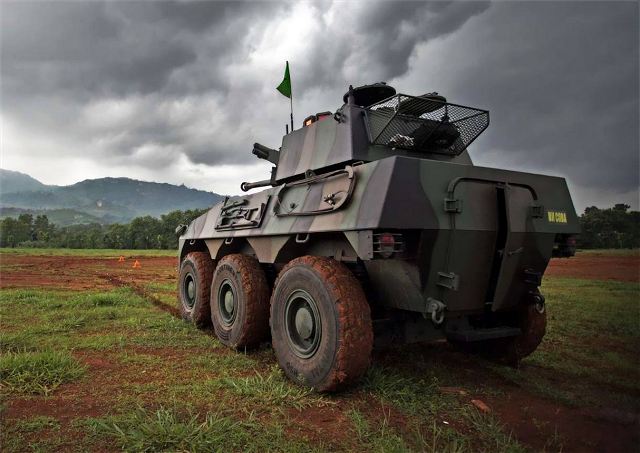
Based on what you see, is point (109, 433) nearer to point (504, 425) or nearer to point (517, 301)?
point (504, 425)

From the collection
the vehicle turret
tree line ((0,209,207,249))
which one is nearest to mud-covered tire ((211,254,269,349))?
the vehicle turret

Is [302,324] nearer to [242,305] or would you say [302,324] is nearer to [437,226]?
[242,305]

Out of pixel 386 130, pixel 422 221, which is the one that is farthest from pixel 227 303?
pixel 422 221

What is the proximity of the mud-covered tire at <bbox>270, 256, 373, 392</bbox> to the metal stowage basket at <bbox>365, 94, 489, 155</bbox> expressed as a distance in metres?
1.57

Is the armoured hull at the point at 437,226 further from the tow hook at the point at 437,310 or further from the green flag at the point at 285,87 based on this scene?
the green flag at the point at 285,87

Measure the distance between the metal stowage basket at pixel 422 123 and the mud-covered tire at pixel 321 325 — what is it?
1.57 meters

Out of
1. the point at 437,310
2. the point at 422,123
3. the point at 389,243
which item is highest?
the point at 422,123

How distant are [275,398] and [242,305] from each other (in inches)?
69.8

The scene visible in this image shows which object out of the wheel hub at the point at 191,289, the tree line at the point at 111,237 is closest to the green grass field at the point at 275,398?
the wheel hub at the point at 191,289

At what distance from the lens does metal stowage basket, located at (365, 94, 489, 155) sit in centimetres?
455

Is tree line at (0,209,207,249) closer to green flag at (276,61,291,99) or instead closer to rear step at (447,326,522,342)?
green flag at (276,61,291,99)

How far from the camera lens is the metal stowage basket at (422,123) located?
455cm

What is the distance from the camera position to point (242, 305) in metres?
5.21

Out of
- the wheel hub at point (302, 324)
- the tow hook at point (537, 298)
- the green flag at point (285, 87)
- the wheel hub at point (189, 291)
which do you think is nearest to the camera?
the wheel hub at point (302, 324)
